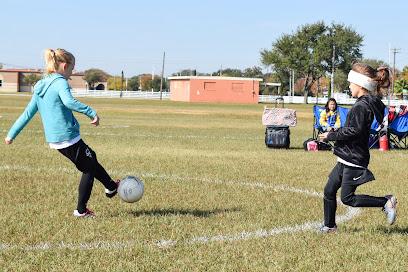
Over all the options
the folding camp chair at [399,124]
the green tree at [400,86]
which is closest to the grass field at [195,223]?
the folding camp chair at [399,124]

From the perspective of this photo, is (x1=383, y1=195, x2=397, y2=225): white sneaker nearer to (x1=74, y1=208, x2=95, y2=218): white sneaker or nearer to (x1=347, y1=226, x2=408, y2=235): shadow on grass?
(x1=347, y1=226, x2=408, y2=235): shadow on grass

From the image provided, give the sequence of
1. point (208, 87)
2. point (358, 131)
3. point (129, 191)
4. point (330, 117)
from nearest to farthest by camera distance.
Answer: point (358, 131) → point (129, 191) → point (330, 117) → point (208, 87)

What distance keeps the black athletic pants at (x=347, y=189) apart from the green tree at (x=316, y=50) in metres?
Result: 88.3

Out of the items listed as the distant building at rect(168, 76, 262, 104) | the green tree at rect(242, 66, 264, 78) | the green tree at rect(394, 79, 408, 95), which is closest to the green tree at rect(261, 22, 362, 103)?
the distant building at rect(168, 76, 262, 104)

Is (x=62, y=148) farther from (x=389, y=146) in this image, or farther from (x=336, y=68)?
(x=336, y=68)

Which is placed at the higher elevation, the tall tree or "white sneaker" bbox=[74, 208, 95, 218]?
the tall tree

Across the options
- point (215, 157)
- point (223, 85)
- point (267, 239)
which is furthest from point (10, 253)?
point (223, 85)

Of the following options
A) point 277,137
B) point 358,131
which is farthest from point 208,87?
point 358,131

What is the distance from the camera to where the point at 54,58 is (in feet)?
21.5

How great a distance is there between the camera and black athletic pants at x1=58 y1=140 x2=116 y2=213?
658 cm

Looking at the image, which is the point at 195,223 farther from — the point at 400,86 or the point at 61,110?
the point at 400,86

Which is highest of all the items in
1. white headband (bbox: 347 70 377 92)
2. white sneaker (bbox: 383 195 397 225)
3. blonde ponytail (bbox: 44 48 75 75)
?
blonde ponytail (bbox: 44 48 75 75)

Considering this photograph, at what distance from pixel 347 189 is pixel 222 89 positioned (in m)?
85.4

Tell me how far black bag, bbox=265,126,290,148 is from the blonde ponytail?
10.6 meters
